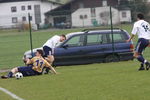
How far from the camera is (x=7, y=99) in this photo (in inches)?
441

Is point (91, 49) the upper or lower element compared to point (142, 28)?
lower

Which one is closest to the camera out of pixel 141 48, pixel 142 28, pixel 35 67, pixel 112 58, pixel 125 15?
pixel 142 28

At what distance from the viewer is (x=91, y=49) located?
2198 cm

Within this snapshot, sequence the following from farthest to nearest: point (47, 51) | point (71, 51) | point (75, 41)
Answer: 1. point (75, 41)
2. point (71, 51)
3. point (47, 51)

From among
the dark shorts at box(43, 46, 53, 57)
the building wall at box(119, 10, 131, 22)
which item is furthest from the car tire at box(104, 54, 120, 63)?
the building wall at box(119, 10, 131, 22)

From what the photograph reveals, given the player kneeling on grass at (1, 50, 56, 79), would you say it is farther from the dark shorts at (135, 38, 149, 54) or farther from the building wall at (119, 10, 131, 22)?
the building wall at (119, 10, 131, 22)

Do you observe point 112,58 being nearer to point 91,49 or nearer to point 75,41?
point 91,49

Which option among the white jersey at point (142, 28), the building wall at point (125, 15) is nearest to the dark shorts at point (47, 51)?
the white jersey at point (142, 28)

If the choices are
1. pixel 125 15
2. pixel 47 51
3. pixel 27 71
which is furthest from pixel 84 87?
pixel 125 15

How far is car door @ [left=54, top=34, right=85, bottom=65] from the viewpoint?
21.7m

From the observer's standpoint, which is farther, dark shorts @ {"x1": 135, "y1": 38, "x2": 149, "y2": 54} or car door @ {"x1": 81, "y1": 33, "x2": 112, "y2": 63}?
car door @ {"x1": 81, "y1": 33, "x2": 112, "y2": 63}

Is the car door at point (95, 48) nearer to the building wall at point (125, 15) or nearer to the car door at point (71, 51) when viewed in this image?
the car door at point (71, 51)

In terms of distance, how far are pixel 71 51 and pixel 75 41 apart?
584 mm

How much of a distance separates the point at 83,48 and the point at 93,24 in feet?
67.6
